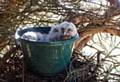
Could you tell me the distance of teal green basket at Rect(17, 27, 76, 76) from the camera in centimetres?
140

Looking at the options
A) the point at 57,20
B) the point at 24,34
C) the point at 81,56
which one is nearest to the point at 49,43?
the point at 24,34

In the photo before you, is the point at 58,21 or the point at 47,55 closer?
the point at 47,55

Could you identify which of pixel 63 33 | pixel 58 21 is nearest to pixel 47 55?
pixel 63 33

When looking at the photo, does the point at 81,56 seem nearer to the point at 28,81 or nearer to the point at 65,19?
the point at 65,19

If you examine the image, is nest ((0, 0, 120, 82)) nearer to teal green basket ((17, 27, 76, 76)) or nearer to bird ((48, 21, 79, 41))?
teal green basket ((17, 27, 76, 76))

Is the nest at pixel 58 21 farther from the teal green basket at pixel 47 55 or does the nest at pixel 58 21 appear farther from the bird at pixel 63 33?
the bird at pixel 63 33

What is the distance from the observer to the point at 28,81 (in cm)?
143

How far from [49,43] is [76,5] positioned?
0.43 m

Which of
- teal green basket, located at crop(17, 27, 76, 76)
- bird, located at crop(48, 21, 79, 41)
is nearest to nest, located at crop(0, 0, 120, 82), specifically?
teal green basket, located at crop(17, 27, 76, 76)

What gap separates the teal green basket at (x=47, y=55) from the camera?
4.58 ft

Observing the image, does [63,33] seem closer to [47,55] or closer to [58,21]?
Answer: [47,55]

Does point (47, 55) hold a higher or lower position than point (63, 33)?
lower

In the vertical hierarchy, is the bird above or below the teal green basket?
above

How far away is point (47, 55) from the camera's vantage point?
144cm
